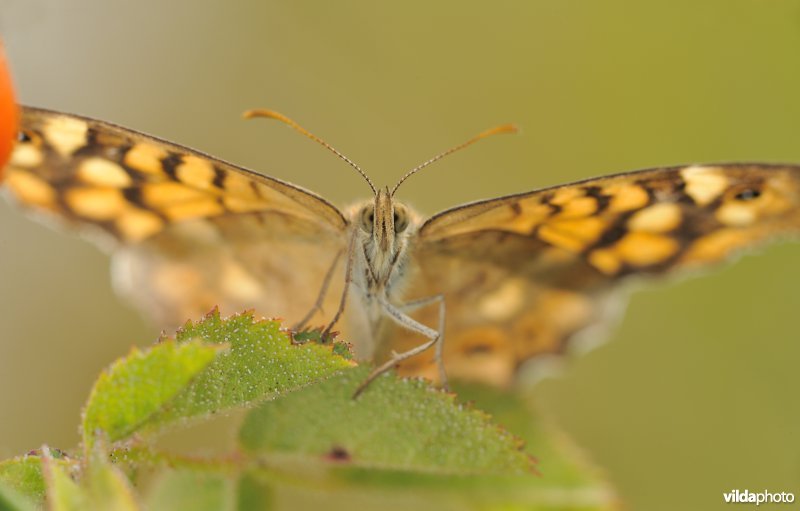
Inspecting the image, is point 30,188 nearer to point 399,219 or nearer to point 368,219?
point 368,219

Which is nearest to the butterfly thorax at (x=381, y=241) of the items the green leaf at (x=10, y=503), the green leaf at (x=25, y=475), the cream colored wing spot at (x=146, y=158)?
the cream colored wing spot at (x=146, y=158)

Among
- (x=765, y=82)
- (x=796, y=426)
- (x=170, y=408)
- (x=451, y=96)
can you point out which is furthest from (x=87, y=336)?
(x=765, y=82)

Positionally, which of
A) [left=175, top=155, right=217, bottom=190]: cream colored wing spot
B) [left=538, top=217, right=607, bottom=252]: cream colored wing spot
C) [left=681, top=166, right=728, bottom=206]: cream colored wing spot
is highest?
[left=681, top=166, right=728, bottom=206]: cream colored wing spot

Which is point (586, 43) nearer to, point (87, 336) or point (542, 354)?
point (542, 354)

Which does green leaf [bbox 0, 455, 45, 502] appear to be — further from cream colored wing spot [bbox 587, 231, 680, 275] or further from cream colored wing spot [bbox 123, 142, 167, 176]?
cream colored wing spot [bbox 587, 231, 680, 275]

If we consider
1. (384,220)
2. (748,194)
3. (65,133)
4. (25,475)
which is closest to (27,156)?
(65,133)

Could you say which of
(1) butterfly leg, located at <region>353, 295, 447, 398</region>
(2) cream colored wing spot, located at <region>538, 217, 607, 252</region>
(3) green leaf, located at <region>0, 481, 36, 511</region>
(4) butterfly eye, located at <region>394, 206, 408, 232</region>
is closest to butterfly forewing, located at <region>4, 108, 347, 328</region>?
(4) butterfly eye, located at <region>394, 206, 408, 232</region>
